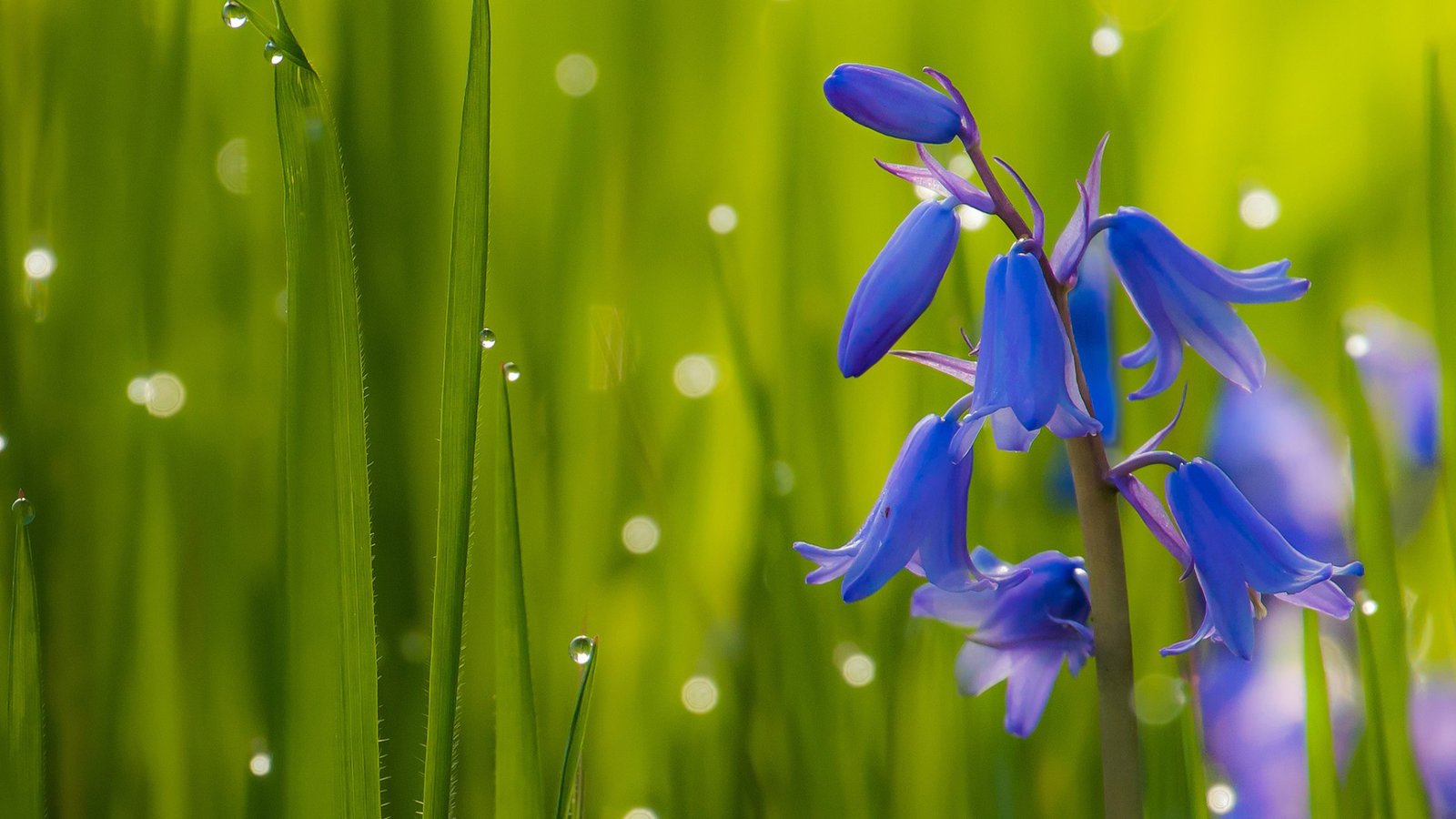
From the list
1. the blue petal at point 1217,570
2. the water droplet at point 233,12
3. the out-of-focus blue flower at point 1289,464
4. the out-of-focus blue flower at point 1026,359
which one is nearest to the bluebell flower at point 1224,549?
the blue petal at point 1217,570

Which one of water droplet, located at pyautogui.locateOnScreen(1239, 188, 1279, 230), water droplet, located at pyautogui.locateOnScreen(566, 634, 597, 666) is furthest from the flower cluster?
water droplet, located at pyautogui.locateOnScreen(1239, 188, 1279, 230)

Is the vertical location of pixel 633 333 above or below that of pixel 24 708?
above

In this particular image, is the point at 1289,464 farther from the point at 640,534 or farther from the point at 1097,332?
the point at 640,534

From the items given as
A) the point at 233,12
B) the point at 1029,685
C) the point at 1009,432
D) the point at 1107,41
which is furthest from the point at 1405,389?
the point at 233,12

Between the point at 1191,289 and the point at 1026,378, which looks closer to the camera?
the point at 1026,378

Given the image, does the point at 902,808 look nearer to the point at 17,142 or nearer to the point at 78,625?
the point at 78,625

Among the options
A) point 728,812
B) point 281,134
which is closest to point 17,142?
point 281,134
